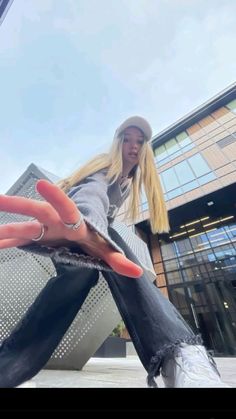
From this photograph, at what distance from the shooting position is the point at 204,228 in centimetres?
408

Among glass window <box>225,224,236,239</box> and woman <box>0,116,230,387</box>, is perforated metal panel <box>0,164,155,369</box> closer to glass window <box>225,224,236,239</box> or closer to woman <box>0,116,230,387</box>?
woman <box>0,116,230,387</box>

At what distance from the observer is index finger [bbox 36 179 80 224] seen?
0.21 metres

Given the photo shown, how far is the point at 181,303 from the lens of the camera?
144 inches

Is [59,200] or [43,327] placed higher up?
[59,200]

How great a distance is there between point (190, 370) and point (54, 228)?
25 centimetres

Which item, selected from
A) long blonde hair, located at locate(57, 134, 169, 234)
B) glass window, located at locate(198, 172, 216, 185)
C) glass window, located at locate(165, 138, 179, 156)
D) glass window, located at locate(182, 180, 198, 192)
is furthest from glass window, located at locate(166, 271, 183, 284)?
long blonde hair, located at locate(57, 134, 169, 234)

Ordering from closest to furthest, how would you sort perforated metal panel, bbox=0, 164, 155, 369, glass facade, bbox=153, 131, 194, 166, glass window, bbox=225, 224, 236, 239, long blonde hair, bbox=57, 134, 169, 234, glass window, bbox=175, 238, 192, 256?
long blonde hair, bbox=57, 134, 169, 234
perforated metal panel, bbox=0, 164, 155, 369
glass window, bbox=225, 224, 236, 239
glass window, bbox=175, 238, 192, 256
glass facade, bbox=153, 131, 194, 166

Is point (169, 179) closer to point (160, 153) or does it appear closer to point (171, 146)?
point (160, 153)

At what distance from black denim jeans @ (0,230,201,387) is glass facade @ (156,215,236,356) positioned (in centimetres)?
321

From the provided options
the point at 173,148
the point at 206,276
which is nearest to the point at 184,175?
the point at 173,148

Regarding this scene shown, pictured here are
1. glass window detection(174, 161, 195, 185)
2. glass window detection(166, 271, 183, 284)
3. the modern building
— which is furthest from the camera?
glass window detection(174, 161, 195, 185)

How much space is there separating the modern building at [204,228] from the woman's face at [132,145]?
8.95ft

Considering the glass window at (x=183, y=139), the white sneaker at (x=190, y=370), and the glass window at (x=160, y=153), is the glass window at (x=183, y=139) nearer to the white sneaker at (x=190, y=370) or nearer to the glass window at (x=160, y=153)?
the glass window at (x=160, y=153)

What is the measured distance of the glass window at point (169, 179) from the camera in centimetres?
418
